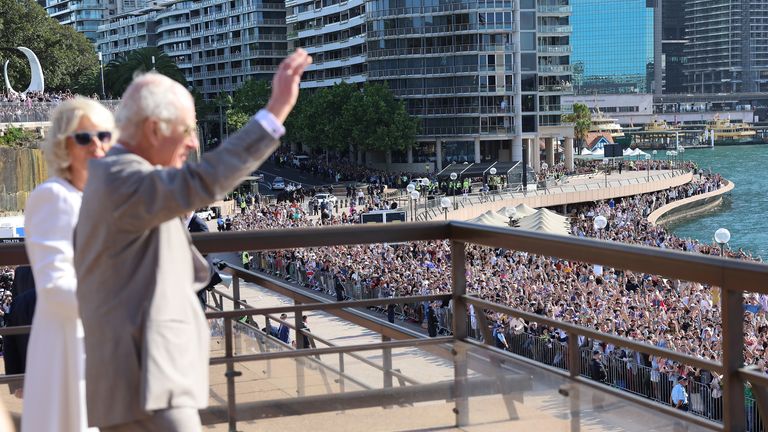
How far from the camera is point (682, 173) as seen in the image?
78.2 meters

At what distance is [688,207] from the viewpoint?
242 ft

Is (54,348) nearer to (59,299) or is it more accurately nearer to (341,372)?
(59,299)

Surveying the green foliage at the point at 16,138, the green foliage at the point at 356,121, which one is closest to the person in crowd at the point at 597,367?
the green foliage at the point at 16,138

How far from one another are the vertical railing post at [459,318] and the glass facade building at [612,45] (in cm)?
17818

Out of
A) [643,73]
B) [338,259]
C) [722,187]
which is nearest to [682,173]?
[722,187]

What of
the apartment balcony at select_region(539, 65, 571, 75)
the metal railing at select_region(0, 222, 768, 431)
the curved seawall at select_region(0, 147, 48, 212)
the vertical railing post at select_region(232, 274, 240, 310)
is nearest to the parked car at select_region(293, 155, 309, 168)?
the apartment balcony at select_region(539, 65, 571, 75)

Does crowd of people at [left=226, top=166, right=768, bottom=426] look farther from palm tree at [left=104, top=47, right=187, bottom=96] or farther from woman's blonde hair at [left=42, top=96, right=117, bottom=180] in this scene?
palm tree at [left=104, top=47, right=187, bottom=96]

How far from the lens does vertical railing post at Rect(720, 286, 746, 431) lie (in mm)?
3006

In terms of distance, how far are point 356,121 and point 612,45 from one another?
126m

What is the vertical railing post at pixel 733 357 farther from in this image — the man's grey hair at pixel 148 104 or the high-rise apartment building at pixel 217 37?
the high-rise apartment building at pixel 217 37

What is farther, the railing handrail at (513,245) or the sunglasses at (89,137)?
the railing handrail at (513,245)

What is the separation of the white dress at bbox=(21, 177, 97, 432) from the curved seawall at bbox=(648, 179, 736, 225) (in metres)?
60.6

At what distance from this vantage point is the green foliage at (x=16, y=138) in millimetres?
41938

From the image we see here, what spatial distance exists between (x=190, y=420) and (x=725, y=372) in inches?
63.3
